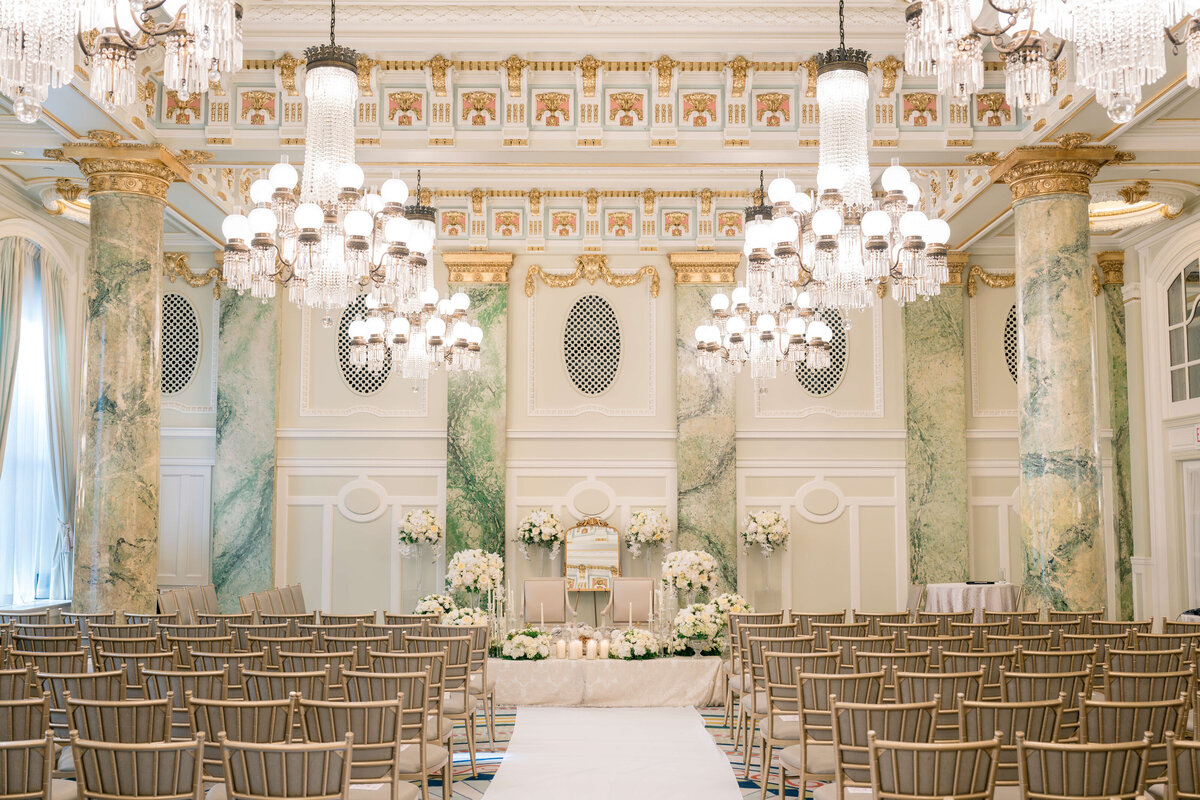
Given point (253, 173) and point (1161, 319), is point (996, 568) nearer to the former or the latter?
point (1161, 319)

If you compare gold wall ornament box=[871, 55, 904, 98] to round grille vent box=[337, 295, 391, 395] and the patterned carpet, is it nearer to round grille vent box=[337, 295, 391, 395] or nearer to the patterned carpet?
the patterned carpet

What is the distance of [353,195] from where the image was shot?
6.88 m

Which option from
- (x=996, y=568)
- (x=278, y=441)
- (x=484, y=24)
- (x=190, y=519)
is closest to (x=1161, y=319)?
(x=996, y=568)

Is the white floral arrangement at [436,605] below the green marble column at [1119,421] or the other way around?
below

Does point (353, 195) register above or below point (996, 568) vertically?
above

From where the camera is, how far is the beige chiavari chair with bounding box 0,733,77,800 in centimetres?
370

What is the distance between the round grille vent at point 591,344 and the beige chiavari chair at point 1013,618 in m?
6.42

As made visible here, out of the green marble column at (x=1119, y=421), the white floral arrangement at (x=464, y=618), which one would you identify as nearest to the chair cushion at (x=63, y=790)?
the white floral arrangement at (x=464, y=618)

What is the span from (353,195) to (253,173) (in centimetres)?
547

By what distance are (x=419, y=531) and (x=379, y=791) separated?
8168 mm

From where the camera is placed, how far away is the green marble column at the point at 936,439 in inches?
522

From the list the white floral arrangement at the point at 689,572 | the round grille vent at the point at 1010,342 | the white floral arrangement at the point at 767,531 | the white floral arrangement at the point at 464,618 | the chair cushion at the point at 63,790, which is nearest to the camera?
the chair cushion at the point at 63,790

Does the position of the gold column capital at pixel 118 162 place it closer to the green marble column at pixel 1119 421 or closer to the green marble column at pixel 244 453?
the green marble column at pixel 244 453

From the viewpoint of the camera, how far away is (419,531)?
12.9m
